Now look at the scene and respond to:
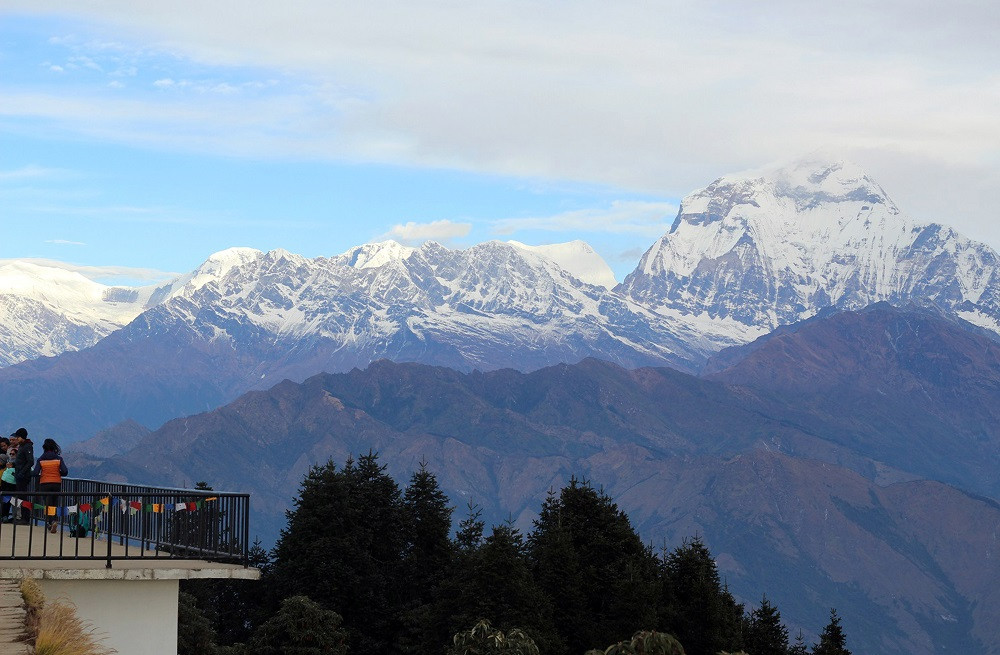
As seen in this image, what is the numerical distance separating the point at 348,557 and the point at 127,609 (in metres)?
68.1

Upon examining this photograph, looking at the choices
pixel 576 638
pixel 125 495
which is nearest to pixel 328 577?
pixel 576 638

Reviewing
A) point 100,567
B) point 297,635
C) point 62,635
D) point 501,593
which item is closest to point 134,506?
point 100,567

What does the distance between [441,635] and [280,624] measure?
11436mm

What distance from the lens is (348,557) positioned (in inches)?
3605

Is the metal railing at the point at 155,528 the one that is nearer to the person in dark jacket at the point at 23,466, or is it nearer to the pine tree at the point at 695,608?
the person in dark jacket at the point at 23,466

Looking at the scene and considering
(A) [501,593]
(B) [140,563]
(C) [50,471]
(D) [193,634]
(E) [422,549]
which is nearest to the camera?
(B) [140,563]

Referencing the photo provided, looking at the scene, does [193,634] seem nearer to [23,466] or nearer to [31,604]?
[23,466]

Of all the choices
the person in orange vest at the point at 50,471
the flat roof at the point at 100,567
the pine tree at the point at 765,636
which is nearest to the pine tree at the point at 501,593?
the pine tree at the point at 765,636

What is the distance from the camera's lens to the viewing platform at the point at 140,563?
24.0 meters

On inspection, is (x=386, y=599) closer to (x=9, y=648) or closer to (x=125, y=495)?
(x=125, y=495)

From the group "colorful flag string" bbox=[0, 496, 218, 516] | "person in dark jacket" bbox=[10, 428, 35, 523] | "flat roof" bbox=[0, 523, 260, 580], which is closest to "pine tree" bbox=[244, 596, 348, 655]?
"person in dark jacket" bbox=[10, 428, 35, 523]

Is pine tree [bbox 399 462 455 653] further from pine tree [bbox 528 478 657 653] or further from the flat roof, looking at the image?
the flat roof

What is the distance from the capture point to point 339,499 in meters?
95.1

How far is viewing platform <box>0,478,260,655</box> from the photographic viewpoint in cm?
2398
